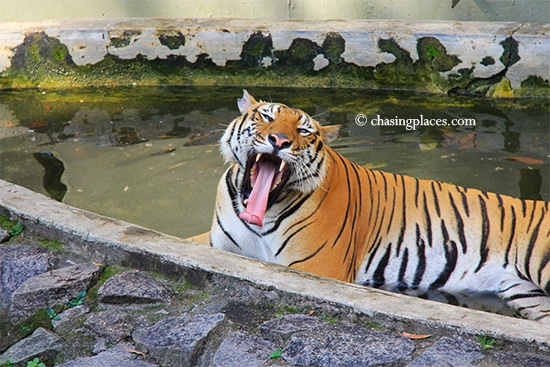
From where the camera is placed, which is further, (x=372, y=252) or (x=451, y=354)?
(x=372, y=252)

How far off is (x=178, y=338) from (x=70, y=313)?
51 cm

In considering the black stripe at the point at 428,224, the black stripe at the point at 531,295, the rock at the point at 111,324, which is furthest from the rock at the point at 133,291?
the black stripe at the point at 531,295

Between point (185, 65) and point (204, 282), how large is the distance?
4532 mm

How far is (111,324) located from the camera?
2842 millimetres

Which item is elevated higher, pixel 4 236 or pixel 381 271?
pixel 4 236

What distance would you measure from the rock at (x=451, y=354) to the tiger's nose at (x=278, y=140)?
3.81 feet

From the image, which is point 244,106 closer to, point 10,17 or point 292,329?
point 292,329

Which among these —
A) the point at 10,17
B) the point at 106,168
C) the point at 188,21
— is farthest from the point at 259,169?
the point at 10,17

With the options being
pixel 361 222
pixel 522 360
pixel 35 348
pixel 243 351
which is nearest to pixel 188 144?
pixel 361 222

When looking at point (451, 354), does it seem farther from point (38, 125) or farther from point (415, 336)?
point (38, 125)

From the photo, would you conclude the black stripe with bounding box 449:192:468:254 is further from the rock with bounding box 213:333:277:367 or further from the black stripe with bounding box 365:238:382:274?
the rock with bounding box 213:333:277:367

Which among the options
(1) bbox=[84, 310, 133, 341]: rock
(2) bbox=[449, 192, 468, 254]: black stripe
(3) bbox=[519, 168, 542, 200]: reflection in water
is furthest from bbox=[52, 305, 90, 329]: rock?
(3) bbox=[519, 168, 542, 200]: reflection in water

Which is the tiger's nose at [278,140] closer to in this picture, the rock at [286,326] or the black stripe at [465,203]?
the rock at [286,326]

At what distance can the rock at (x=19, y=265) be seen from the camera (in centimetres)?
317
